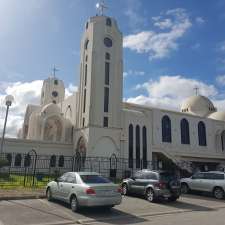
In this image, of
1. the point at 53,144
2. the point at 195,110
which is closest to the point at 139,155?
the point at 53,144

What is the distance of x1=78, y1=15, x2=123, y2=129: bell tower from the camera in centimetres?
3803

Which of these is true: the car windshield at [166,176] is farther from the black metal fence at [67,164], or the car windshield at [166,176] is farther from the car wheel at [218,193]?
the black metal fence at [67,164]

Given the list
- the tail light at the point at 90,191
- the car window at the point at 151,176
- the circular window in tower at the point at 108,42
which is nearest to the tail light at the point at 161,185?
the car window at the point at 151,176

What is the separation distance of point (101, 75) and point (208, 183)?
24.9 m

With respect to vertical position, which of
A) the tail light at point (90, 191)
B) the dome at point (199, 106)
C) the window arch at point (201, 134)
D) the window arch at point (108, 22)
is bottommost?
the tail light at point (90, 191)

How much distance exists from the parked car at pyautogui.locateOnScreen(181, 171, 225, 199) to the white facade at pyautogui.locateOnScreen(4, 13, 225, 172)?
725 inches

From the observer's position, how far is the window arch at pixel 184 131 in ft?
155

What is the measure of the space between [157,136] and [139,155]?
5.91 m

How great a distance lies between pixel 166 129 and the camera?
45469mm

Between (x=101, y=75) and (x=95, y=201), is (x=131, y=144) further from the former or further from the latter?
(x=95, y=201)

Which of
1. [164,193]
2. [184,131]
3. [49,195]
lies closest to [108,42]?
[184,131]

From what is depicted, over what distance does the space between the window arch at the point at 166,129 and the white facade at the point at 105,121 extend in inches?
3.2

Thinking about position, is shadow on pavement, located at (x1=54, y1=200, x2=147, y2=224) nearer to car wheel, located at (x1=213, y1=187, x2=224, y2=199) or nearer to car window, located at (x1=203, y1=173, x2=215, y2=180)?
car wheel, located at (x1=213, y1=187, x2=224, y2=199)

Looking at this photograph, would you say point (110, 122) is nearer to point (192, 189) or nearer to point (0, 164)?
point (0, 164)
